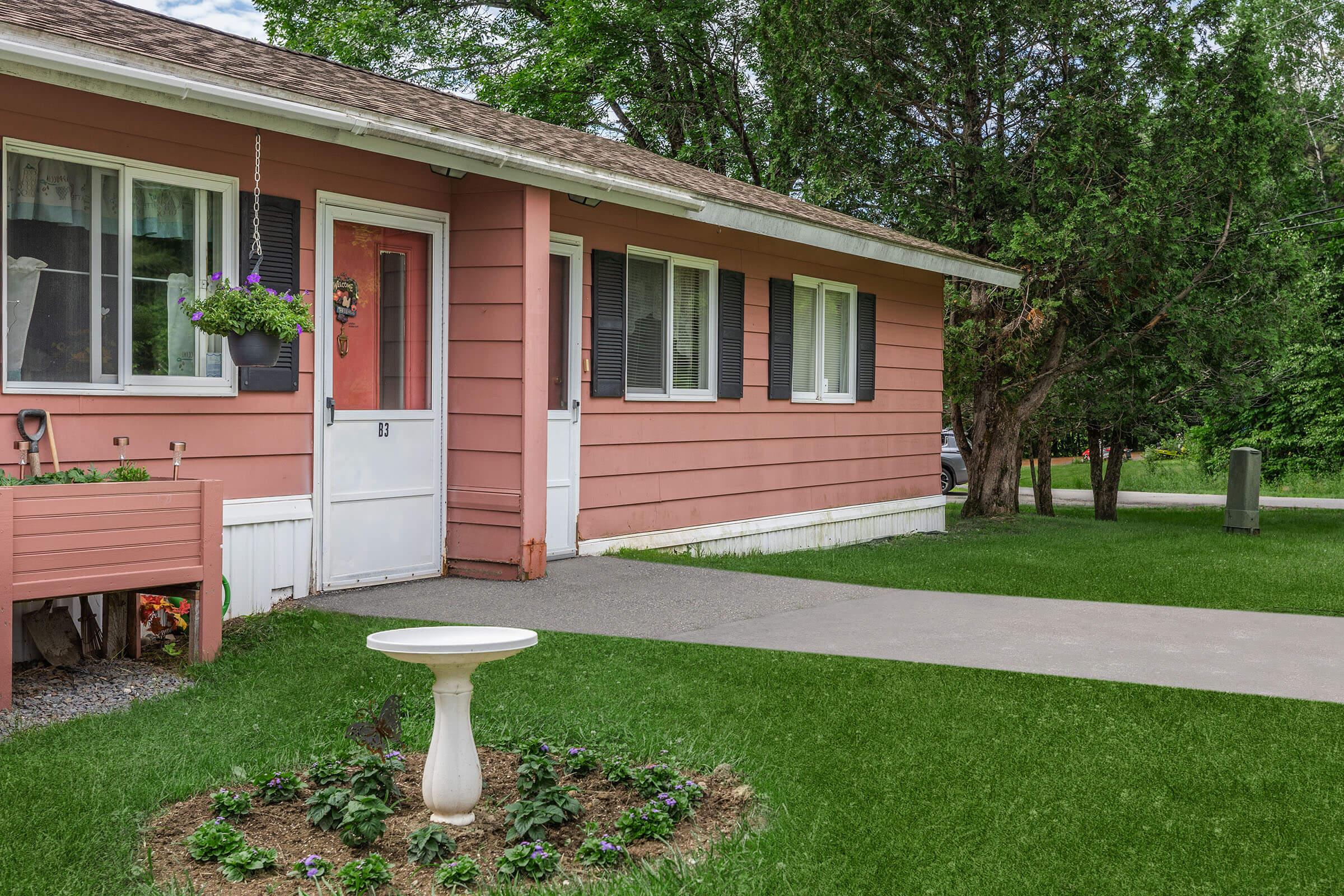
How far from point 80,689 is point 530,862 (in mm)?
2803

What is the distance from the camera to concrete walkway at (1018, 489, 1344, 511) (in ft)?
75.4

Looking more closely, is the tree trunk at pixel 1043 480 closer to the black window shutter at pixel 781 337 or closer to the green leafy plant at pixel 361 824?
the black window shutter at pixel 781 337

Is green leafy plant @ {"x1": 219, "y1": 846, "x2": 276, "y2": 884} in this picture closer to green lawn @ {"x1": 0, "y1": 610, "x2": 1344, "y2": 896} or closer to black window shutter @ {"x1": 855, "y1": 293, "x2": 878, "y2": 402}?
green lawn @ {"x1": 0, "y1": 610, "x2": 1344, "y2": 896}

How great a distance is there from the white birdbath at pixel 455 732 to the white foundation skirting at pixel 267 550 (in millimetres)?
3408

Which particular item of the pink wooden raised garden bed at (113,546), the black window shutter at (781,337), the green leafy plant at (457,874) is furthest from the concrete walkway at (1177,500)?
the green leafy plant at (457,874)

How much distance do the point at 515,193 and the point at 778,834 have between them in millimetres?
5314

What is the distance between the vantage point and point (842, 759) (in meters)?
4.33

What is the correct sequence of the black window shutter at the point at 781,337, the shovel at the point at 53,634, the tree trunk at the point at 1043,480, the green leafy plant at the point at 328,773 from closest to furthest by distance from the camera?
the green leafy plant at the point at 328,773 < the shovel at the point at 53,634 < the black window shutter at the point at 781,337 < the tree trunk at the point at 1043,480

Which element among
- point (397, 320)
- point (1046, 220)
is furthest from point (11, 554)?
point (1046, 220)

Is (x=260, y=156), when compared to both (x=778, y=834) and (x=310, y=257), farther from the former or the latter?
(x=778, y=834)

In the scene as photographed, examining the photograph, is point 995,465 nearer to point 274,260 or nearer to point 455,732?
point 274,260

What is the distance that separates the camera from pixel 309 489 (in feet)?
23.7

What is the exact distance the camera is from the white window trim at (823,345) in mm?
11734

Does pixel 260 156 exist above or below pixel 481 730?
above
